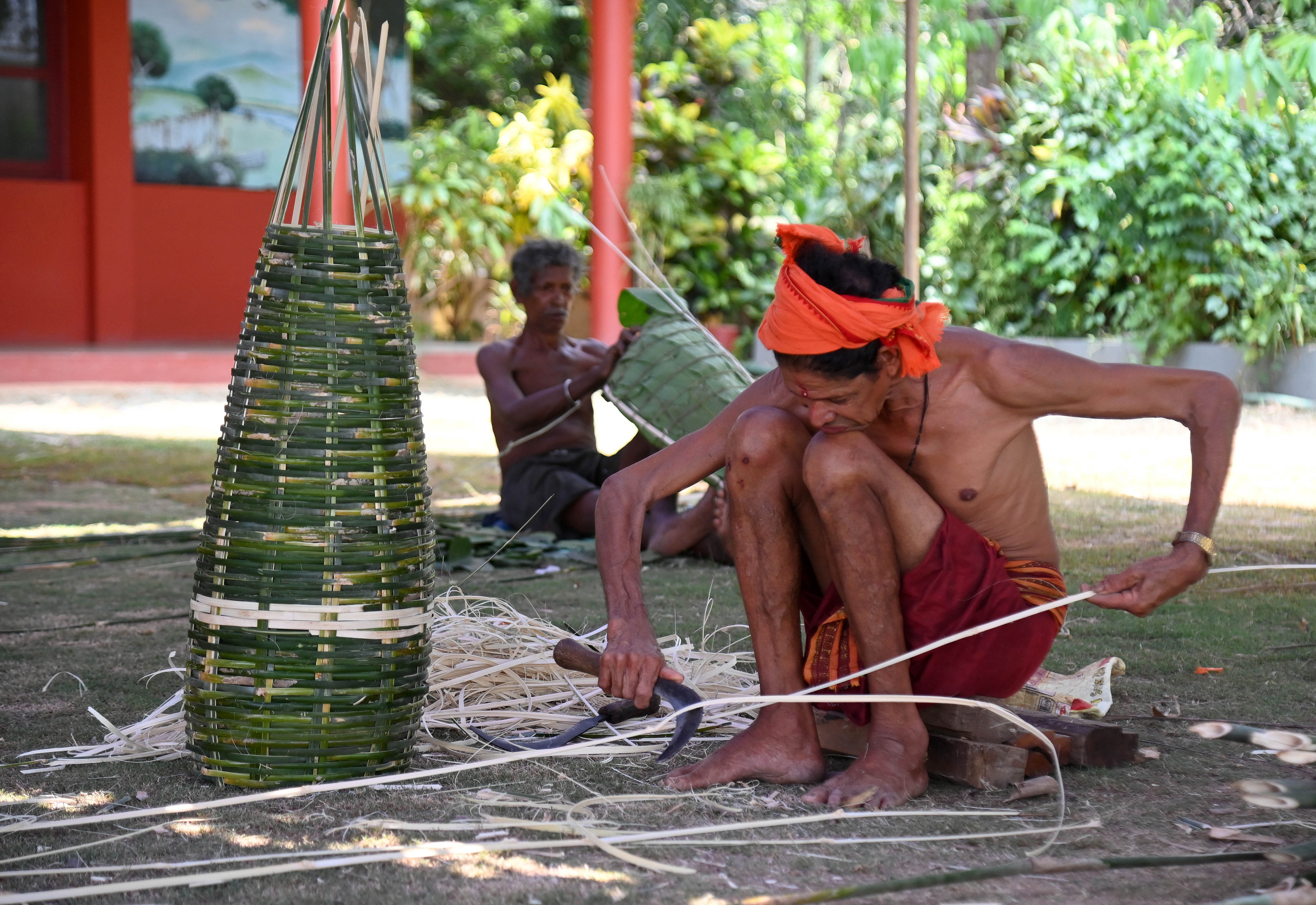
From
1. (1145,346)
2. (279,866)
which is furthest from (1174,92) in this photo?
(279,866)

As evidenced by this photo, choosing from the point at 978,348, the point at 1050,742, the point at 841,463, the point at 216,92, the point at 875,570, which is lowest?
the point at 1050,742

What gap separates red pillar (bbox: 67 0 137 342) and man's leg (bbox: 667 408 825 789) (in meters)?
9.15

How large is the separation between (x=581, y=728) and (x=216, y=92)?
9.71 meters

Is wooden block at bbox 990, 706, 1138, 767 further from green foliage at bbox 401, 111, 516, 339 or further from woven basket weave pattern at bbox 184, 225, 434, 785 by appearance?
green foliage at bbox 401, 111, 516, 339

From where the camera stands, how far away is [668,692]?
87.8 inches

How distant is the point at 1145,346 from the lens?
28.8 ft

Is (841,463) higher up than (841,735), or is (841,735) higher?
(841,463)

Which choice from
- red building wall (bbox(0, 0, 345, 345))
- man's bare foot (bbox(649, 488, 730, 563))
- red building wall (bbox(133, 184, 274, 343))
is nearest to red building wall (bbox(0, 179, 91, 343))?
red building wall (bbox(0, 0, 345, 345))

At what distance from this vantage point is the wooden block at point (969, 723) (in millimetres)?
2127

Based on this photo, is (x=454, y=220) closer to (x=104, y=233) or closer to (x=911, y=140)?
(x=104, y=233)

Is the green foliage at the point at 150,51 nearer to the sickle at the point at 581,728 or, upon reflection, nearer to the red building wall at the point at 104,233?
the red building wall at the point at 104,233

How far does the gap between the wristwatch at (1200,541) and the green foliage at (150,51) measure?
10102 mm

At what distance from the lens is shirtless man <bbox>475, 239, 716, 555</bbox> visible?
4656 millimetres

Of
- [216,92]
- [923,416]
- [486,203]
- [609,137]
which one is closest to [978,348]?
[923,416]
